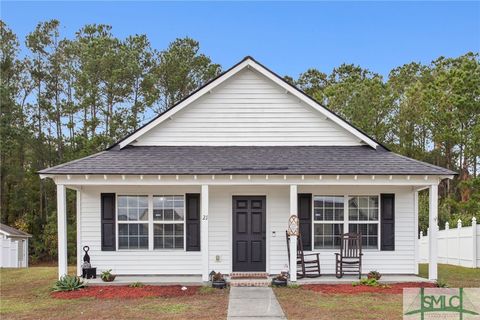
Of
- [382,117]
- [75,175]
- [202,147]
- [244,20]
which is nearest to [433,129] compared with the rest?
[382,117]

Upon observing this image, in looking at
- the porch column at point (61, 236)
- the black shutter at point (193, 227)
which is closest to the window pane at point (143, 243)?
the black shutter at point (193, 227)

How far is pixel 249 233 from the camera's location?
13.8m

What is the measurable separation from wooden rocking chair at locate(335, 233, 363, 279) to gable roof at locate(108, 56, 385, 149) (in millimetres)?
2912

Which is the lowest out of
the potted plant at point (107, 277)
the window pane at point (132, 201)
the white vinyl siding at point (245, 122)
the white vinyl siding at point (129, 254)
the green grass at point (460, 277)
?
the green grass at point (460, 277)

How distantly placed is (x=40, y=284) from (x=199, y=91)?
21.4 ft

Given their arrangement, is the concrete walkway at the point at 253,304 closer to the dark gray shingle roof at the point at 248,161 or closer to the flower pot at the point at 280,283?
the flower pot at the point at 280,283

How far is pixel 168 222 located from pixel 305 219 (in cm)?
364

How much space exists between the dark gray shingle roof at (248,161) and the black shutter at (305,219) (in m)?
1.15

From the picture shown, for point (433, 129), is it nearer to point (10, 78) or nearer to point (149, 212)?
point (149, 212)

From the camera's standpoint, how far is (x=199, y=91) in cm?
1427

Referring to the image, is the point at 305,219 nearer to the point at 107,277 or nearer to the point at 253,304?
the point at 253,304

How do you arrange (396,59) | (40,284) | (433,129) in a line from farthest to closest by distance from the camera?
1. (396,59)
2. (433,129)
3. (40,284)

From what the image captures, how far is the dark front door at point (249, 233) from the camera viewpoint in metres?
13.7

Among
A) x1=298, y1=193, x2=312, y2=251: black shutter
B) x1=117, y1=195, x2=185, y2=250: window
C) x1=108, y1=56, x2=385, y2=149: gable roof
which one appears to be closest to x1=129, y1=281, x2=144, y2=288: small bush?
x1=117, y1=195, x2=185, y2=250: window
